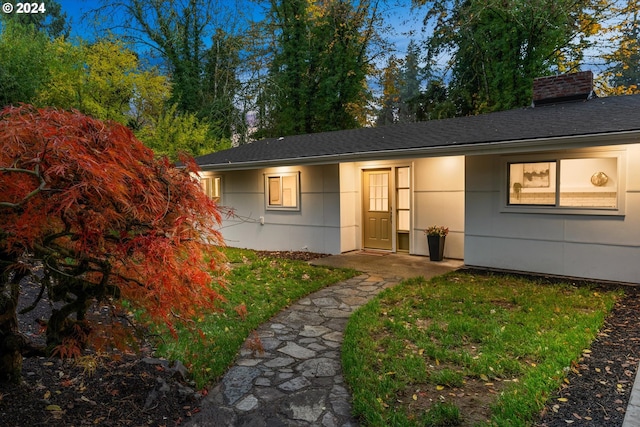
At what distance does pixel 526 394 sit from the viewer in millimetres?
3184

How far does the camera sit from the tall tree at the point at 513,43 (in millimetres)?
15656

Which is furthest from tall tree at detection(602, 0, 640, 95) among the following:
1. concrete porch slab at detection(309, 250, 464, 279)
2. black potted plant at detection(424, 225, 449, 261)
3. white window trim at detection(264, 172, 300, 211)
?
white window trim at detection(264, 172, 300, 211)

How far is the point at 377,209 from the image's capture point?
409 inches

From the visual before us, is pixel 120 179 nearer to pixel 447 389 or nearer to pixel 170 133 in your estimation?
pixel 447 389

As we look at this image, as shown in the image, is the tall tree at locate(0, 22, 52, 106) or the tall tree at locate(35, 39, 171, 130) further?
the tall tree at locate(35, 39, 171, 130)

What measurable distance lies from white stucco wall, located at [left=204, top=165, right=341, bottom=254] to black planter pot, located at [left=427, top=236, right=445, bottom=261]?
2.22 m

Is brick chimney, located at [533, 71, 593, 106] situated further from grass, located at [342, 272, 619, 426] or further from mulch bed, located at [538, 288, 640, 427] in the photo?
mulch bed, located at [538, 288, 640, 427]

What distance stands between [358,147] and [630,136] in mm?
4857

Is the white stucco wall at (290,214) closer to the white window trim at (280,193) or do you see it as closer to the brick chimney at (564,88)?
the white window trim at (280,193)

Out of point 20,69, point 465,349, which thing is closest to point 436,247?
point 465,349

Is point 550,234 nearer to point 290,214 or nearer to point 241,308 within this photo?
point 241,308

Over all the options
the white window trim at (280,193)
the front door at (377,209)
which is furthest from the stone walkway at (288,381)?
the white window trim at (280,193)

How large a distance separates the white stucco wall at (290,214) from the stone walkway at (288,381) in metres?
4.61

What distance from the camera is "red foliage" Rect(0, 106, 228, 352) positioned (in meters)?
2.14
